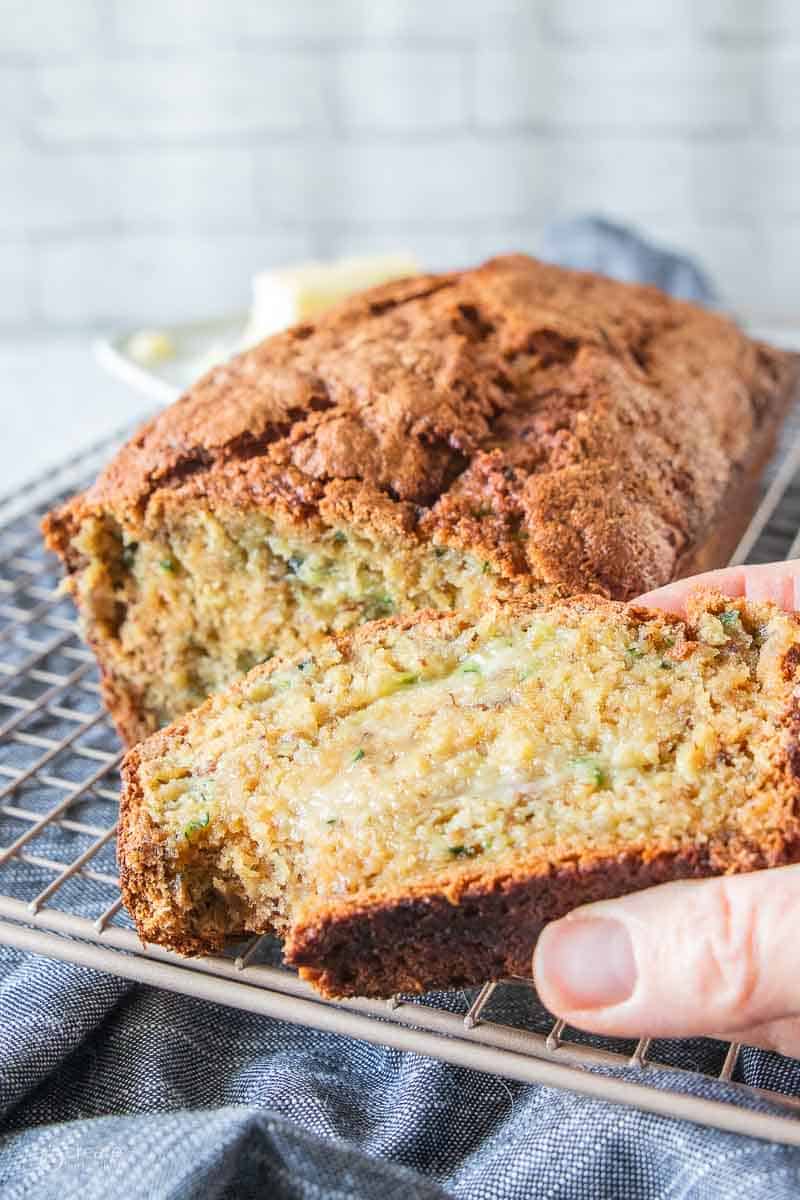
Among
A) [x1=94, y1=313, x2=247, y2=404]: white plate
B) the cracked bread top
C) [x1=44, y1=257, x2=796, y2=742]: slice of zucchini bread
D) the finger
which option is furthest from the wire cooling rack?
[x1=94, y1=313, x2=247, y2=404]: white plate

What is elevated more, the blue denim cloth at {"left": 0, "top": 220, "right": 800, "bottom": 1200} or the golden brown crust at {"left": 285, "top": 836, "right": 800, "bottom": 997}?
the golden brown crust at {"left": 285, "top": 836, "right": 800, "bottom": 997}

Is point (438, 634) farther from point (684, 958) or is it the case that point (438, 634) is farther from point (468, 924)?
point (684, 958)

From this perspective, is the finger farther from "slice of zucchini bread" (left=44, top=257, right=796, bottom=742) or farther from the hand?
the hand

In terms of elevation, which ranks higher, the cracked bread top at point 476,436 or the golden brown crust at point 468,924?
the cracked bread top at point 476,436

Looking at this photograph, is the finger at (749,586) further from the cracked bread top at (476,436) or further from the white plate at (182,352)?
the white plate at (182,352)

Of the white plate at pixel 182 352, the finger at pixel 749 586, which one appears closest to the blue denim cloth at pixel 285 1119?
the finger at pixel 749 586

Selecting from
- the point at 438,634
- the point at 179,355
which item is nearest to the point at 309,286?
the point at 179,355

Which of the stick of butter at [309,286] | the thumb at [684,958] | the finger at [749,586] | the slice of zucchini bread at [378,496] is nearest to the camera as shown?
the thumb at [684,958]
